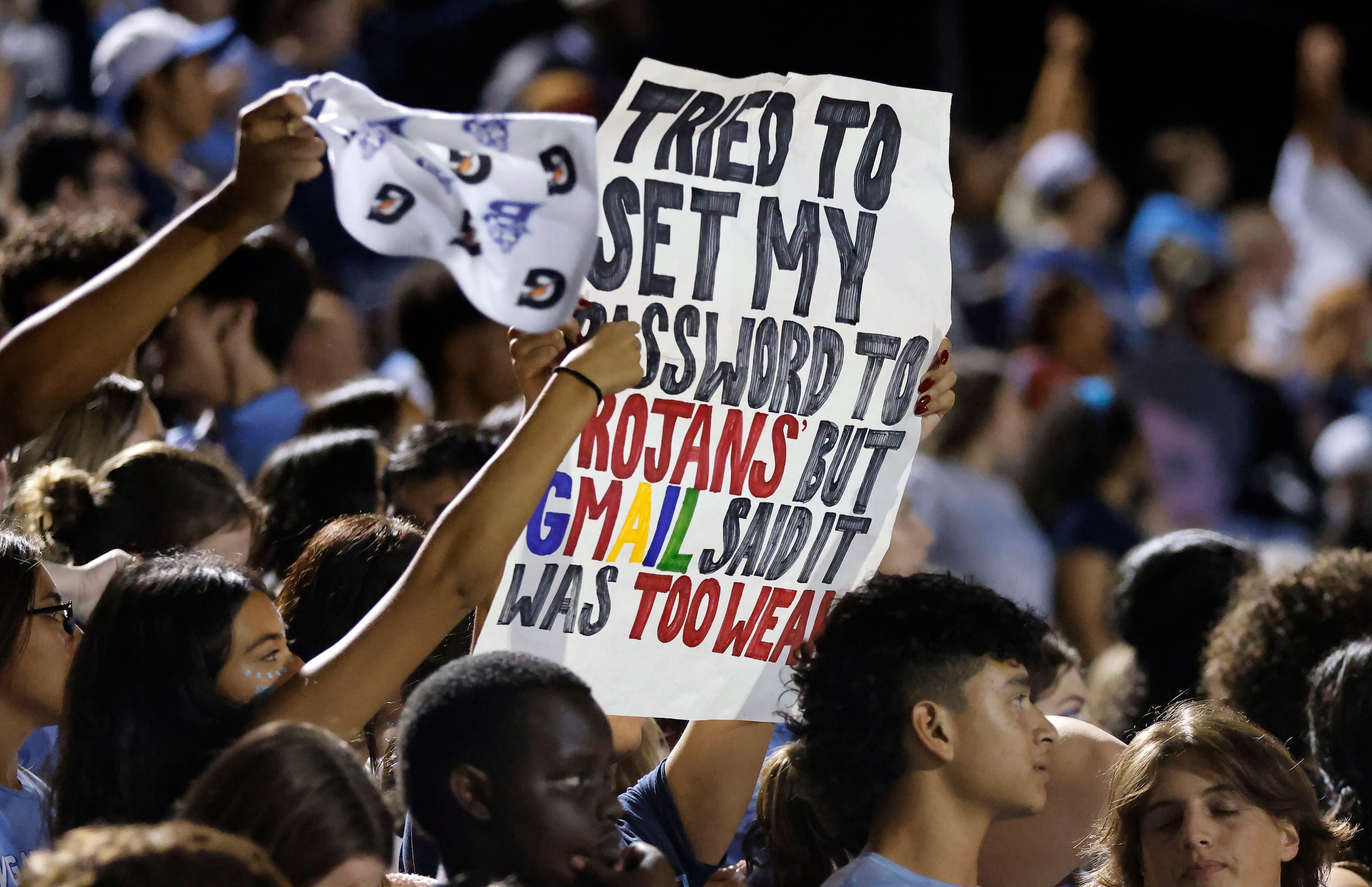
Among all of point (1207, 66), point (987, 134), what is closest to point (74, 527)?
point (987, 134)

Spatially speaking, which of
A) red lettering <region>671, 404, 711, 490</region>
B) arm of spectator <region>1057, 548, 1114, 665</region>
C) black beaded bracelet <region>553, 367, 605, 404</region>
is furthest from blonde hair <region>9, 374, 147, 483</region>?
arm of spectator <region>1057, 548, 1114, 665</region>

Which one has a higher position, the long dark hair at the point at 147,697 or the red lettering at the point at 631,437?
the red lettering at the point at 631,437

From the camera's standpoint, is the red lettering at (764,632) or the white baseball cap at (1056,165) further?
the white baseball cap at (1056,165)

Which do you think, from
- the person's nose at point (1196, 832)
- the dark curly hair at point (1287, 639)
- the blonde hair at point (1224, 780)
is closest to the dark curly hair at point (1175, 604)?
the dark curly hair at point (1287, 639)

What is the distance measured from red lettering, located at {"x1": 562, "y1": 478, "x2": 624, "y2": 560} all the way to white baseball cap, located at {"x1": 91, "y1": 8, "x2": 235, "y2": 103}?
421cm

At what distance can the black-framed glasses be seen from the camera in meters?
2.79

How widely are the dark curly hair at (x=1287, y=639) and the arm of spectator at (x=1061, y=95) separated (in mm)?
7347

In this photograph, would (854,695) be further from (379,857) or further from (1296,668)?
(1296,668)

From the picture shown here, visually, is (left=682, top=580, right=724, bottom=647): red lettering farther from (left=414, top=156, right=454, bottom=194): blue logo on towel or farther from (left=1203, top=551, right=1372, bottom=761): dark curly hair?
(left=1203, top=551, right=1372, bottom=761): dark curly hair

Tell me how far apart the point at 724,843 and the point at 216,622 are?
0.99 meters

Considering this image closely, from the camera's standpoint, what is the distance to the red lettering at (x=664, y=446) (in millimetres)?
3018

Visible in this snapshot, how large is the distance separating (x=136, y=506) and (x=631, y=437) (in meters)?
1.05

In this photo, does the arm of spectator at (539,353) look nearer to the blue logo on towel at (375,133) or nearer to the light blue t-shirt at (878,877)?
the blue logo on towel at (375,133)

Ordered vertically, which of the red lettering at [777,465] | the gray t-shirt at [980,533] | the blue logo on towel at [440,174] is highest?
the blue logo on towel at [440,174]
